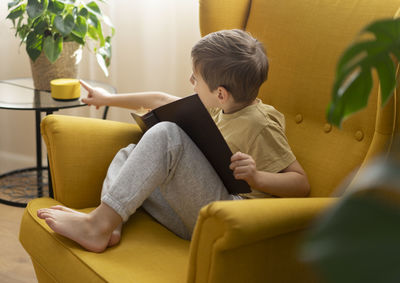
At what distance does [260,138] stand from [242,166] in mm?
157

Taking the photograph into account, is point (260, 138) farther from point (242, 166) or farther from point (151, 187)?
point (151, 187)

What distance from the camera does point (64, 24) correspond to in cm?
180

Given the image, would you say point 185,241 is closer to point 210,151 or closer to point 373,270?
point 210,151

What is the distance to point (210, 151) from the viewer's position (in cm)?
115

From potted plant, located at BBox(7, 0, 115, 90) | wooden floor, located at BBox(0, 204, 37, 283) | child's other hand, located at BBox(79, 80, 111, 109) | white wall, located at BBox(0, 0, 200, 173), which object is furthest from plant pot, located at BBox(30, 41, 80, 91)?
wooden floor, located at BBox(0, 204, 37, 283)

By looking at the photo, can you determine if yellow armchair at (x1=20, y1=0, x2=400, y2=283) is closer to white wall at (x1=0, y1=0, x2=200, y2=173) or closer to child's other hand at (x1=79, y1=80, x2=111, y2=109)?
child's other hand at (x1=79, y1=80, x2=111, y2=109)

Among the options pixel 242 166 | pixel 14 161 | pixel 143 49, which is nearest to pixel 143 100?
pixel 242 166

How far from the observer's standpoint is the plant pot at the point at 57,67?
1.90 meters

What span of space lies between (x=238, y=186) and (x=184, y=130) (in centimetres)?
19

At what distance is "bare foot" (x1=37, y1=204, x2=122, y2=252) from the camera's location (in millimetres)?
1099

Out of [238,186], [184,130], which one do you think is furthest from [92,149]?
[238,186]

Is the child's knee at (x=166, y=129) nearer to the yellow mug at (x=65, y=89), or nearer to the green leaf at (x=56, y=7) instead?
the yellow mug at (x=65, y=89)

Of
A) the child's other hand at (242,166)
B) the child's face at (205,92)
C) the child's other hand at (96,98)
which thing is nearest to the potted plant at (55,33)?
the child's other hand at (96,98)

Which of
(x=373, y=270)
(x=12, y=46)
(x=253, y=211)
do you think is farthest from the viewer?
(x=12, y=46)
